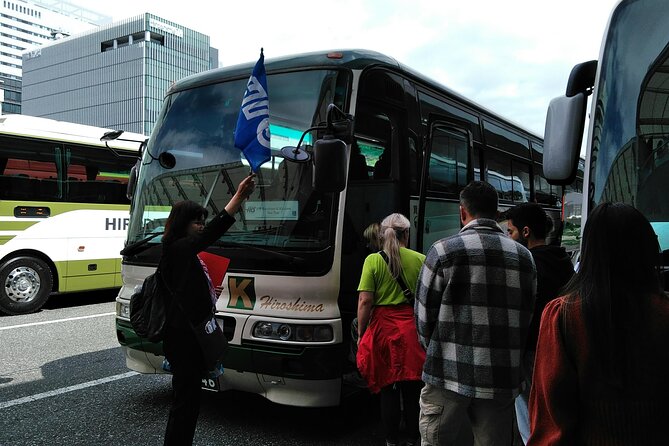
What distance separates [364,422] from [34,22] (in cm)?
16641

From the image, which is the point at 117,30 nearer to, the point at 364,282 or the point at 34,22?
the point at 34,22

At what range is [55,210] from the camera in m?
9.77

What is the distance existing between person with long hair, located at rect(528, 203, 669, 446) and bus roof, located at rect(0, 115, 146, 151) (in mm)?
8702

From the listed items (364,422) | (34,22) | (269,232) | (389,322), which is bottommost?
(364,422)

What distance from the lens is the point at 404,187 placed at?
4641 mm

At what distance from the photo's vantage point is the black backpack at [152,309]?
129 inches

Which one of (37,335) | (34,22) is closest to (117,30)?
(34,22)

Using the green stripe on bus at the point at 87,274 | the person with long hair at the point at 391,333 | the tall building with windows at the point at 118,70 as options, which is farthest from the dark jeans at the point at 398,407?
the tall building with windows at the point at 118,70

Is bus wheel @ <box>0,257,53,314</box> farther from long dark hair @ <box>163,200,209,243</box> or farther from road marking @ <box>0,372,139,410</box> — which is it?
long dark hair @ <box>163,200,209,243</box>

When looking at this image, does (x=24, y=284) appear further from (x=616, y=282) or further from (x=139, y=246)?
(x=616, y=282)

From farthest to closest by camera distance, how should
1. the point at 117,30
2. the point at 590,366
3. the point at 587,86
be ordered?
the point at 117,30 < the point at 587,86 < the point at 590,366

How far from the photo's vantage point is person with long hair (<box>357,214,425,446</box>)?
11.8 ft

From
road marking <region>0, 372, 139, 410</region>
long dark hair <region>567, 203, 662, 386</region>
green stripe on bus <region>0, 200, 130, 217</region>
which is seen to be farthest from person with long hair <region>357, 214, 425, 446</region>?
green stripe on bus <region>0, 200, 130, 217</region>

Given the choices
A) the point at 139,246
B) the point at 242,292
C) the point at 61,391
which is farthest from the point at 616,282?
the point at 61,391
